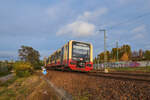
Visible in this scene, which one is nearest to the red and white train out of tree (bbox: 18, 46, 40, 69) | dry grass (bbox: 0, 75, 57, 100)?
dry grass (bbox: 0, 75, 57, 100)

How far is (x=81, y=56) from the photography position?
1401 cm

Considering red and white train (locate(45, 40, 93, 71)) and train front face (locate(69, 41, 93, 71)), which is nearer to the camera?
red and white train (locate(45, 40, 93, 71))

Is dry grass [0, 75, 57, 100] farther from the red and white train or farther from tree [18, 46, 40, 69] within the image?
tree [18, 46, 40, 69]

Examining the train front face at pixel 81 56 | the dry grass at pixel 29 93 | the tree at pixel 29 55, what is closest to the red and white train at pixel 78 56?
the train front face at pixel 81 56

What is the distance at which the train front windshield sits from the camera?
13.6 metres

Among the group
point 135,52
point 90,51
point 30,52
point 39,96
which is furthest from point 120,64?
point 135,52

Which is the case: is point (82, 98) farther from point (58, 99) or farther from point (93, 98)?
point (58, 99)

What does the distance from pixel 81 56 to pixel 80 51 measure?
1.83 feet

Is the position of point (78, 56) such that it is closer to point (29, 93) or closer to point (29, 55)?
point (29, 93)

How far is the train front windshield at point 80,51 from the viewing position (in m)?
13.6

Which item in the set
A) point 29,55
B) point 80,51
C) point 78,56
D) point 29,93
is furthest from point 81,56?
point 29,55

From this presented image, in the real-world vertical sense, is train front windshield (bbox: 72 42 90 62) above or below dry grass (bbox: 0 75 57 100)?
above

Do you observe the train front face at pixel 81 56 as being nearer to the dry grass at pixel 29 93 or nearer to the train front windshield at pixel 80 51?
the train front windshield at pixel 80 51

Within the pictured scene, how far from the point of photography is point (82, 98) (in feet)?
12.9
